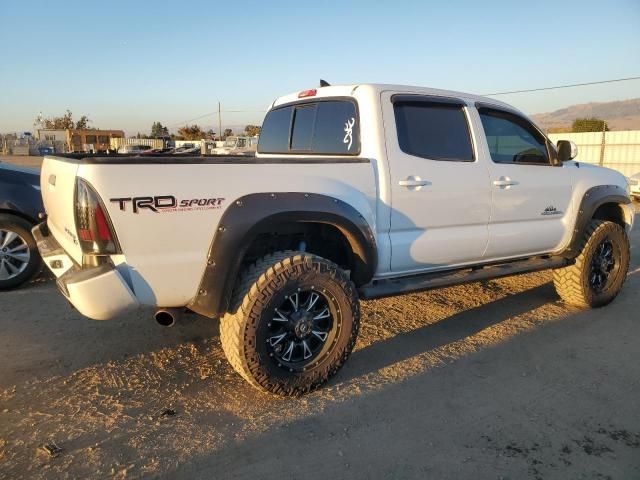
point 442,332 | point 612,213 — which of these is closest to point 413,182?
point 442,332

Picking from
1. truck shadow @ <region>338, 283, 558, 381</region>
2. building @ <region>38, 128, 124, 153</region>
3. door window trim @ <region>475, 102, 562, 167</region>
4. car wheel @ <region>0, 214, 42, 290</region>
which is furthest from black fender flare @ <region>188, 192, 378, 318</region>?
building @ <region>38, 128, 124, 153</region>

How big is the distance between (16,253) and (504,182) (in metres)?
4.85

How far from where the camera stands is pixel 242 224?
290 centimetres

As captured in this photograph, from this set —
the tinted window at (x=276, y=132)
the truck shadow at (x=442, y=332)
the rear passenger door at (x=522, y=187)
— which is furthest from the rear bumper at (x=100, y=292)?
the rear passenger door at (x=522, y=187)

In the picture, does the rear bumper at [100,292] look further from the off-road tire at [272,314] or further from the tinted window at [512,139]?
the tinted window at [512,139]

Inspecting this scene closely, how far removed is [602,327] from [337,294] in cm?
282

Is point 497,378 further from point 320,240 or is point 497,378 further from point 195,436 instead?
point 195,436

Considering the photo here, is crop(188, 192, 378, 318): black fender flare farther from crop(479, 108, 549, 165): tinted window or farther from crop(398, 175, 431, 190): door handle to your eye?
crop(479, 108, 549, 165): tinted window

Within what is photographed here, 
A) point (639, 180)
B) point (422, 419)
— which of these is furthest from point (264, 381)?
point (639, 180)

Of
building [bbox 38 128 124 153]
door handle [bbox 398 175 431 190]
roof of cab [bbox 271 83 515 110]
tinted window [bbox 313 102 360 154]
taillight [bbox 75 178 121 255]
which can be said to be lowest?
taillight [bbox 75 178 121 255]

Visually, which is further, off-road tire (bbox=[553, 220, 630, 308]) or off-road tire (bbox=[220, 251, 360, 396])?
off-road tire (bbox=[553, 220, 630, 308])

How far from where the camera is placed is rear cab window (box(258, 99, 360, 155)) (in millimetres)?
3738

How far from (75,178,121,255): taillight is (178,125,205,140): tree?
64082mm

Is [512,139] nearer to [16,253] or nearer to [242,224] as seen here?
[242,224]
